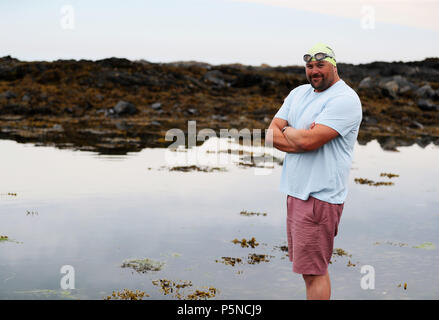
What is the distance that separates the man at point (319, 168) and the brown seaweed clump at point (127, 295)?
2260 mm

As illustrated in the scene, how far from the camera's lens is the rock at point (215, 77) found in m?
67.6

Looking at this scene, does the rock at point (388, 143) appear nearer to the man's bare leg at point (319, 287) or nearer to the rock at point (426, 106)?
the rock at point (426, 106)

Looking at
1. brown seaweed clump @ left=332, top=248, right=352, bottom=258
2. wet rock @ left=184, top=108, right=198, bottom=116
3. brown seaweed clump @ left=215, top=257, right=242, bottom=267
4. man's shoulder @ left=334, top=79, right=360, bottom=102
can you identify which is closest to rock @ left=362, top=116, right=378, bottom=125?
wet rock @ left=184, top=108, right=198, bottom=116

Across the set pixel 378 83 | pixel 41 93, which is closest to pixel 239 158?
pixel 41 93

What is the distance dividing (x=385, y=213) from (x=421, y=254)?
3.14 meters

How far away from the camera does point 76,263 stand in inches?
291

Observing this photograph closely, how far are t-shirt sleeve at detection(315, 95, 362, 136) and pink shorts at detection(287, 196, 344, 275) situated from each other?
24.7 inches

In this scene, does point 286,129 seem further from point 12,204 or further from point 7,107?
point 7,107

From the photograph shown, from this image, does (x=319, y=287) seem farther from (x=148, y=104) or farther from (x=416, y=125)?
(x=148, y=104)

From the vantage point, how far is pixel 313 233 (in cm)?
448

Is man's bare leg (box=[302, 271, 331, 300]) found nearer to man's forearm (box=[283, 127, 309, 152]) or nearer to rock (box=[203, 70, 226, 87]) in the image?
man's forearm (box=[283, 127, 309, 152])

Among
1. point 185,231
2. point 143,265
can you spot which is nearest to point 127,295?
point 143,265

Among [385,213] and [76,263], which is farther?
[385,213]

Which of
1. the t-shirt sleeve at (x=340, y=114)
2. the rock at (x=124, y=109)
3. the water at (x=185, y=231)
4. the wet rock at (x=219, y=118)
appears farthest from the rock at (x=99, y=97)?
the t-shirt sleeve at (x=340, y=114)
